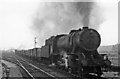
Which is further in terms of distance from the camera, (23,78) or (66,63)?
(66,63)

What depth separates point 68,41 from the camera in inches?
660

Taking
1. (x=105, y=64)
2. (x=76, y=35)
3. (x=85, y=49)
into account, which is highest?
(x=76, y=35)

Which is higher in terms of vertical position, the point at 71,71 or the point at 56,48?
the point at 56,48

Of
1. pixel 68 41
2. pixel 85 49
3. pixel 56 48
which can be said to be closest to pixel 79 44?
pixel 85 49

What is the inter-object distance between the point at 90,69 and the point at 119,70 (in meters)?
4.54

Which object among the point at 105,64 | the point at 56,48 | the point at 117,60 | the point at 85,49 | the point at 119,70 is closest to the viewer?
the point at 105,64

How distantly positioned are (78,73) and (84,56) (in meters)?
1.50

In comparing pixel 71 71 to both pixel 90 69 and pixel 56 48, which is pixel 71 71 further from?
pixel 56 48

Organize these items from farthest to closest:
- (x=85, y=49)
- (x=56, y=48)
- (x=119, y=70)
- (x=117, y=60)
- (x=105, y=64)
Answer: (x=117, y=60) < (x=56, y=48) < (x=119, y=70) < (x=85, y=49) < (x=105, y=64)

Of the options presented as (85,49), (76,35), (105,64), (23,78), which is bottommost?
(23,78)

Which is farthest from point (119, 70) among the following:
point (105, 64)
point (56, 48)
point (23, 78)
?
point (23, 78)

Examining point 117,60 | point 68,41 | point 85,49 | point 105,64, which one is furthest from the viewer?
point 117,60

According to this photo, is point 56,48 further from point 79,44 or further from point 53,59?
point 79,44

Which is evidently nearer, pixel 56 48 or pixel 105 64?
pixel 105 64
